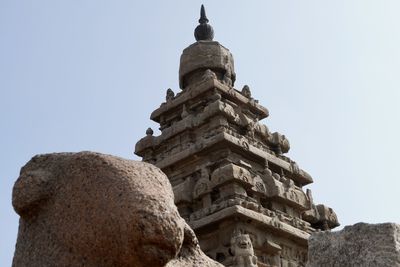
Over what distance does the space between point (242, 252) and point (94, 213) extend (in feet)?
37.0

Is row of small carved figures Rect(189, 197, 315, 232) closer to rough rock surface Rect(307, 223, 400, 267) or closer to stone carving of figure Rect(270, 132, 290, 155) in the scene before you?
stone carving of figure Rect(270, 132, 290, 155)

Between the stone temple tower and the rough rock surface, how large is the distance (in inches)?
400

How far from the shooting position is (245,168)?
1661 cm

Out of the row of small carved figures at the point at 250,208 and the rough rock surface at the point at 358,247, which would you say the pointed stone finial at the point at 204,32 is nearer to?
the row of small carved figures at the point at 250,208

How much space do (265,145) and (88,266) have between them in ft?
54.3

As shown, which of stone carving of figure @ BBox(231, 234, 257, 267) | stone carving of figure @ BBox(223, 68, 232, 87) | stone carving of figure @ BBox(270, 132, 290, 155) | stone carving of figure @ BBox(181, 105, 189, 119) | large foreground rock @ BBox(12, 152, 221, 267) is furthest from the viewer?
stone carving of figure @ BBox(223, 68, 232, 87)

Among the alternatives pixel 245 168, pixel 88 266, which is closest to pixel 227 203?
pixel 245 168

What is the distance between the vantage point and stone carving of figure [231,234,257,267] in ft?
45.0

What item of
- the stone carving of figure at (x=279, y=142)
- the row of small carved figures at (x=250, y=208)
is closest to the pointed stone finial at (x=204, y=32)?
the stone carving of figure at (x=279, y=142)

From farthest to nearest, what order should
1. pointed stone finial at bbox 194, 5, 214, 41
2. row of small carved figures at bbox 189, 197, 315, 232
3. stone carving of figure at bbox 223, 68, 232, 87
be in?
1. pointed stone finial at bbox 194, 5, 214, 41
2. stone carving of figure at bbox 223, 68, 232, 87
3. row of small carved figures at bbox 189, 197, 315, 232

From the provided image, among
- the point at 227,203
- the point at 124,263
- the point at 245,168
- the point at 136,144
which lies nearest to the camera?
the point at 124,263

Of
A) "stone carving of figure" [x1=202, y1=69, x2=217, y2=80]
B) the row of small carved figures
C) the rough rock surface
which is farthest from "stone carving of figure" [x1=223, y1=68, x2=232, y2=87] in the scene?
the rough rock surface

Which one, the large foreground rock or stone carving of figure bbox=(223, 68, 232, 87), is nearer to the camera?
the large foreground rock

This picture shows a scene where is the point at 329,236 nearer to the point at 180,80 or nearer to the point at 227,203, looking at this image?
the point at 227,203
